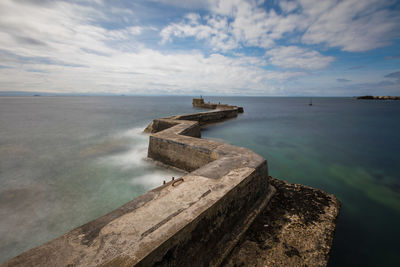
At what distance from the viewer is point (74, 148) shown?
29.1 feet

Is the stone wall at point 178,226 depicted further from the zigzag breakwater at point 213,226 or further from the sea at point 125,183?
the sea at point 125,183

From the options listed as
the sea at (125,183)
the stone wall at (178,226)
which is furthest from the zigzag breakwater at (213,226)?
the sea at (125,183)

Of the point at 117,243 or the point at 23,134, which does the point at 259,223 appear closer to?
the point at 117,243

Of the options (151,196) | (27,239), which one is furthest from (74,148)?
(151,196)

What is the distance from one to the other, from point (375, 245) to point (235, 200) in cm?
373

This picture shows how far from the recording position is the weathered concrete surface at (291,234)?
2.65m

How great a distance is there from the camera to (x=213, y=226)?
2475 millimetres

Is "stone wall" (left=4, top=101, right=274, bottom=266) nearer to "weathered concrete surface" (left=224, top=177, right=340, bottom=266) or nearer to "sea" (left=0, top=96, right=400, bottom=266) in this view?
"weathered concrete surface" (left=224, top=177, right=340, bottom=266)

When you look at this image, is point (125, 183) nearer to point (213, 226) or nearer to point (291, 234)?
point (213, 226)

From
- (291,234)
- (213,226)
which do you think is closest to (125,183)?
(213,226)

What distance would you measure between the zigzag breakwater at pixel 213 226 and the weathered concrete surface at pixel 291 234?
0.02 m

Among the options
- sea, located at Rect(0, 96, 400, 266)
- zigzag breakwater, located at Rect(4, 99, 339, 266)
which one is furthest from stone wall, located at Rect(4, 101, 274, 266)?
sea, located at Rect(0, 96, 400, 266)

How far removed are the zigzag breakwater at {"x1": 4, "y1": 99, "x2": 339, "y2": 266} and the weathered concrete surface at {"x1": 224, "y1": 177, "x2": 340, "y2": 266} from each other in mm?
15

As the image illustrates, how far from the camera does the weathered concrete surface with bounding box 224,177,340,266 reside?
2.65 m
